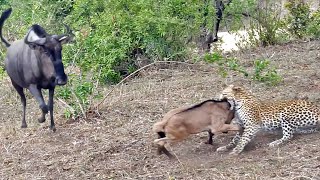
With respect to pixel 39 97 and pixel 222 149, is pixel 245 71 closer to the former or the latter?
pixel 222 149

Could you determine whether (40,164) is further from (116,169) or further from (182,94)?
(182,94)

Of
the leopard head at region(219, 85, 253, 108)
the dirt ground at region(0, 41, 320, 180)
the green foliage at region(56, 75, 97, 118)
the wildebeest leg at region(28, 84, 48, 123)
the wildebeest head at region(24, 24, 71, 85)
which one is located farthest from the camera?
the green foliage at region(56, 75, 97, 118)

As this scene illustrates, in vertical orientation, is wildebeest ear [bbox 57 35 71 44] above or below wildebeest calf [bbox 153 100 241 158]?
above

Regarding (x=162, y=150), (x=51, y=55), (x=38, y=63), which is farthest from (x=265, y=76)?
(x=38, y=63)

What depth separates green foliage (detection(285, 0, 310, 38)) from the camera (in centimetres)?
1509

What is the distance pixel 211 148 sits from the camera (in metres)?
7.49

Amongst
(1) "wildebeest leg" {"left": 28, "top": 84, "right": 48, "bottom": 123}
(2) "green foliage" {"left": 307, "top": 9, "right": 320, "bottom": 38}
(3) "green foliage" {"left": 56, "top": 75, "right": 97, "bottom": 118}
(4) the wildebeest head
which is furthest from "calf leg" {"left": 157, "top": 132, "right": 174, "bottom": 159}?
(2) "green foliage" {"left": 307, "top": 9, "right": 320, "bottom": 38}

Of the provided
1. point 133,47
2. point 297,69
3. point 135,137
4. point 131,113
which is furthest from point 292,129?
point 133,47

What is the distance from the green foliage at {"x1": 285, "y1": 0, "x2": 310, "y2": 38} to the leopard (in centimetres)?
795

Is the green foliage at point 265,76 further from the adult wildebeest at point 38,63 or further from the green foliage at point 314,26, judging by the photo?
the green foliage at point 314,26

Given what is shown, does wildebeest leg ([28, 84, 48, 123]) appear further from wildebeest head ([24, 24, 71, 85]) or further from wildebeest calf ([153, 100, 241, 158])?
wildebeest calf ([153, 100, 241, 158])

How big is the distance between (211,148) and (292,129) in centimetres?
98

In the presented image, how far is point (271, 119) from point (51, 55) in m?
2.99

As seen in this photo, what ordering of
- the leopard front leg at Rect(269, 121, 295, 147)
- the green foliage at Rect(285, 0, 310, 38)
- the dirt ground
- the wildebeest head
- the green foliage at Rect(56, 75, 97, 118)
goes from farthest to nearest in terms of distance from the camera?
the green foliage at Rect(285, 0, 310, 38), the green foliage at Rect(56, 75, 97, 118), the wildebeest head, the leopard front leg at Rect(269, 121, 295, 147), the dirt ground
